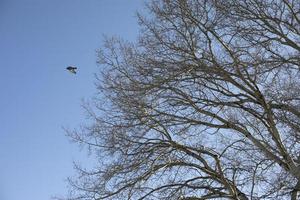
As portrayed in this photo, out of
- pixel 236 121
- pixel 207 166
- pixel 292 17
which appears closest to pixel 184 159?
pixel 207 166

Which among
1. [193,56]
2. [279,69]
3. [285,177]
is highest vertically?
[193,56]

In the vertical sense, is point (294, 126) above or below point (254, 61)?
below

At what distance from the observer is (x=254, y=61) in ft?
34.3

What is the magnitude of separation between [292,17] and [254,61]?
1.03 m

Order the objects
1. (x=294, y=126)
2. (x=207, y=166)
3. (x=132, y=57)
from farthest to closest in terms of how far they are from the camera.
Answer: (x=132, y=57)
(x=207, y=166)
(x=294, y=126)

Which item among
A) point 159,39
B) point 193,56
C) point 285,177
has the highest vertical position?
point 159,39

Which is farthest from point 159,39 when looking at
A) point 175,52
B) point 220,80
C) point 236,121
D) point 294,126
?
point 294,126

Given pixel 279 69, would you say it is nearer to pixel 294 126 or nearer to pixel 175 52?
pixel 294 126

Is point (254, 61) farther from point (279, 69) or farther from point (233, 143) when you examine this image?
point (233, 143)

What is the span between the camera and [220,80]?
10711mm

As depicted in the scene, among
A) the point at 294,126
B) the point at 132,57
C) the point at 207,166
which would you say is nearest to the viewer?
the point at 294,126

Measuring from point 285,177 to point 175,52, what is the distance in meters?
3.01

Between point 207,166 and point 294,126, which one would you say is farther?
point 207,166

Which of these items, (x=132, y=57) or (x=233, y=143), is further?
(x=132, y=57)
